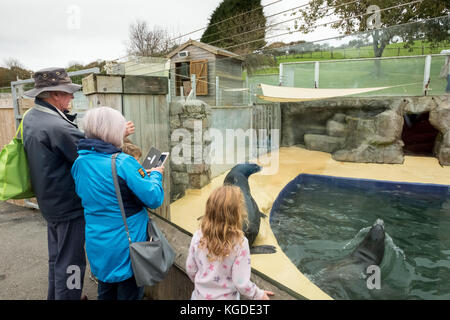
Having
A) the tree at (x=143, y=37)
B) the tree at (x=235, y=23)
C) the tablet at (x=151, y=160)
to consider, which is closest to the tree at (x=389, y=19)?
the tablet at (x=151, y=160)

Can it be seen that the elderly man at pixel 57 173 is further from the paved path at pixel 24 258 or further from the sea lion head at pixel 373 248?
the sea lion head at pixel 373 248

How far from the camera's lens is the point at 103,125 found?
1.37 meters

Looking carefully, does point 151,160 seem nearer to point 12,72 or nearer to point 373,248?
point 373,248

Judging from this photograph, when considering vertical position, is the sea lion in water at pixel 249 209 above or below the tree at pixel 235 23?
below

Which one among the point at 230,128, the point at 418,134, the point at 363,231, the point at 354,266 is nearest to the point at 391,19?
the point at 418,134

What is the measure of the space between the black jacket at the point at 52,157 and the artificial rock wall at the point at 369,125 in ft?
30.5

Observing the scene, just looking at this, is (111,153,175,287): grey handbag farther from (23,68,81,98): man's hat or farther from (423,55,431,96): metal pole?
(423,55,431,96): metal pole

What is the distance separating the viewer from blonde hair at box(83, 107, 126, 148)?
1.36 metres

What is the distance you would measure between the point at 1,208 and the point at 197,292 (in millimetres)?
4030

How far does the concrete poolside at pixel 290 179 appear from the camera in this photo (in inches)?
123

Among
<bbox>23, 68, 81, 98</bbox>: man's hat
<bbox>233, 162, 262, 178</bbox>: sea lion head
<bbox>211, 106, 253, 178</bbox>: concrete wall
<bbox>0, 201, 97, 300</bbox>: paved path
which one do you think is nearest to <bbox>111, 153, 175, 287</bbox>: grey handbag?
<bbox>23, 68, 81, 98</bbox>: man's hat

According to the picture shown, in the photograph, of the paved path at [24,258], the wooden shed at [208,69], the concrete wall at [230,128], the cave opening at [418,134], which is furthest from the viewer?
the wooden shed at [208,69]

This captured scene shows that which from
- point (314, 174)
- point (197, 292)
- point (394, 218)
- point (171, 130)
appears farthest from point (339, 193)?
point (197, 292)

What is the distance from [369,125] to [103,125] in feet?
31.9
